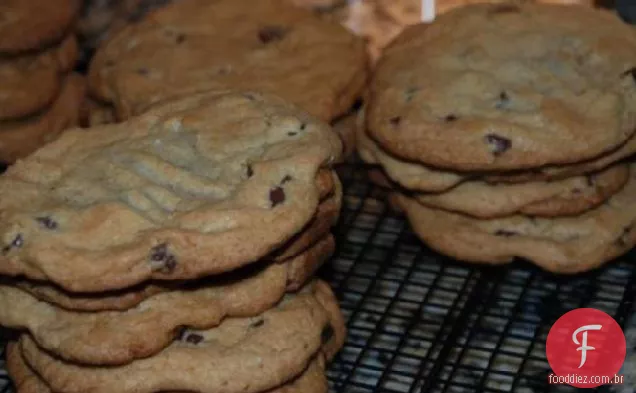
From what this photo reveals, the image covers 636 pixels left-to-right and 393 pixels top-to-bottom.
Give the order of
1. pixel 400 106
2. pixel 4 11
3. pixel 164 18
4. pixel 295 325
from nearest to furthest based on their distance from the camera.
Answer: pixel 295 325 < pixel 400 106 < pixel 4 11 < pixel 164 18

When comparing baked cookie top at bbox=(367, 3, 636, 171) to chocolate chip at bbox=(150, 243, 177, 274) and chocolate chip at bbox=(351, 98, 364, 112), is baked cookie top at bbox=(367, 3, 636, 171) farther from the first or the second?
chocolate chip at bbox=(150, 243, 177, 274)

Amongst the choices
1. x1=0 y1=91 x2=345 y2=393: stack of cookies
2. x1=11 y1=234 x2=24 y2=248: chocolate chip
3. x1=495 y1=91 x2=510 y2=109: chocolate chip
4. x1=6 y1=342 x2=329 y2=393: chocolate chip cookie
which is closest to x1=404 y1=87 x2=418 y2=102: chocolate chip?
x1=495 y1=91 x2=510 y2=109: chocolate chip

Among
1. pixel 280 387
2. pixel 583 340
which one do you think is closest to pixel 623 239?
pixel 583 340

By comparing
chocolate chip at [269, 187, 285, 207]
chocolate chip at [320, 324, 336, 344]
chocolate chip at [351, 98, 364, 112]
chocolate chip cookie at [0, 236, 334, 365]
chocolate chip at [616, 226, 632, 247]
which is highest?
chocolate chip at [269, 187, 285, 207]

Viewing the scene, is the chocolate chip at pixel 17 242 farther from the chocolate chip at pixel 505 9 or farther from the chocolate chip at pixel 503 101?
the chocolate chip at pixel 505 9

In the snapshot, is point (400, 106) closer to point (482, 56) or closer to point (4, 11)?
point (482, 56)

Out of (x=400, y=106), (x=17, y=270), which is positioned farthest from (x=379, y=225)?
(x=17, y=270)
